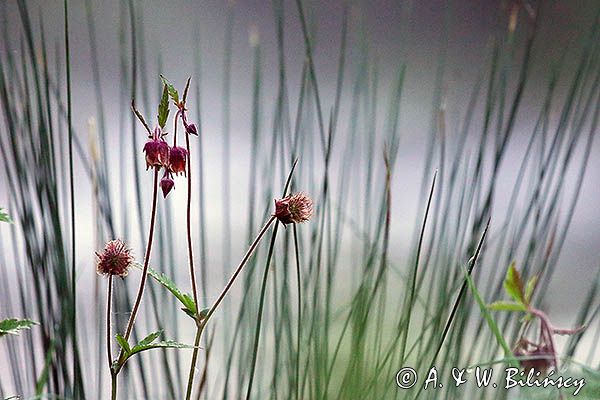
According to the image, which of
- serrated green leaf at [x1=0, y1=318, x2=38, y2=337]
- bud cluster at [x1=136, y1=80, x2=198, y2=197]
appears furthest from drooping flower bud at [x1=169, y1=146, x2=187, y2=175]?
serrated green leaf at [x1=0, y1=318, x2=38, y2=337]

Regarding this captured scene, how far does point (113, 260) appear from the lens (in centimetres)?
40

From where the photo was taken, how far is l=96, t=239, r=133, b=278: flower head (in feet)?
1.29

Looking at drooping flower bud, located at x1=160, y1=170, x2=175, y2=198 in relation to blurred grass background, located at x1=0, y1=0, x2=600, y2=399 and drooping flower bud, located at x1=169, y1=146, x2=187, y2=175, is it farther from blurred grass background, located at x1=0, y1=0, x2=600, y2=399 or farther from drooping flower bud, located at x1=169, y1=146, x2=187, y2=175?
blurred grass background, located at x1=0, y1=0, x2=600, y2=399

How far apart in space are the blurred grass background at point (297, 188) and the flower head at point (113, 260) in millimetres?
80

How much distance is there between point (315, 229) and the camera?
56 centimetres

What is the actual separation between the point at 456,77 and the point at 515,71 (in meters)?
0.20

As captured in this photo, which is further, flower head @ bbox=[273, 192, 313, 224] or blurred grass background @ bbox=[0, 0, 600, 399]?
blurred grass background @ bbox=[0, 0, 600, 399]

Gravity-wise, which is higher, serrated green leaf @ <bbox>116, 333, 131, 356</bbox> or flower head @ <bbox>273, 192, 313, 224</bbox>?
flower head @ <bbox>273, 192, 313, 224</bbox>

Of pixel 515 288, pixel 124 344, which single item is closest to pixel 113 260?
pixel 124 344

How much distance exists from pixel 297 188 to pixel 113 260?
0.25 meters

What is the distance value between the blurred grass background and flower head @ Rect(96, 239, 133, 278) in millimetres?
80

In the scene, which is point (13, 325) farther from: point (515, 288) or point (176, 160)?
point (515, 288)

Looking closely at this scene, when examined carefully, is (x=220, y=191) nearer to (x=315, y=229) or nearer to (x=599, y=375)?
(x=315, y=229)

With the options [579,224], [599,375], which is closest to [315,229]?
[599,375]
